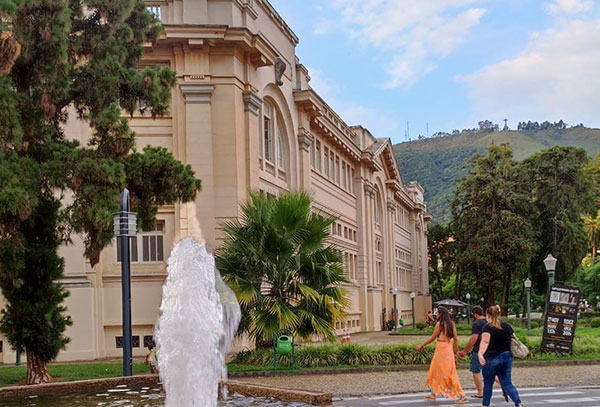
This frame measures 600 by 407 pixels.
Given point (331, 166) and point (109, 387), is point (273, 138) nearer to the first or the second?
point (331, 166)

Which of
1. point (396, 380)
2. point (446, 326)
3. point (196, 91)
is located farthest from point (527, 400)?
point (196, 91)

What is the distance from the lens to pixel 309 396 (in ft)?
40.2

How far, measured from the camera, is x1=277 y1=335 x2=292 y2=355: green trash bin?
22281 mm

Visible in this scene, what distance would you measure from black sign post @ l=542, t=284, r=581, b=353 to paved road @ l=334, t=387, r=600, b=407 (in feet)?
26.4

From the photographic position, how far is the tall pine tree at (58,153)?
61.2 feet

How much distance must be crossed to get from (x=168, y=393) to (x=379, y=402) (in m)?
5.16

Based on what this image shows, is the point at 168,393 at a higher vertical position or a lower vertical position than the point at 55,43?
lower

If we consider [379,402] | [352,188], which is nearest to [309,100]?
[352,188]

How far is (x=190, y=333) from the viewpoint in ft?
41.8

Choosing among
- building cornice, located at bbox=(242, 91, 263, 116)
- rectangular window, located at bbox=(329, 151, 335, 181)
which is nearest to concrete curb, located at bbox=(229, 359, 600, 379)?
building cornice, located at bbox=(242, 91, 263, 116)

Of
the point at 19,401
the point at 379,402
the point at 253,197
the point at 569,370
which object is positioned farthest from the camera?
the point at 253,197

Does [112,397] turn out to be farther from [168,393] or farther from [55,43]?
[55,43]

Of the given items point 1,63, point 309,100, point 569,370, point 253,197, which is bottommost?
point 569,370

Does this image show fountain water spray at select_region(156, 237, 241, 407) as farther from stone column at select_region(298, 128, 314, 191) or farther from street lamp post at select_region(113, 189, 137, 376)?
stone column at select_region(298, 128, 314, 191)
